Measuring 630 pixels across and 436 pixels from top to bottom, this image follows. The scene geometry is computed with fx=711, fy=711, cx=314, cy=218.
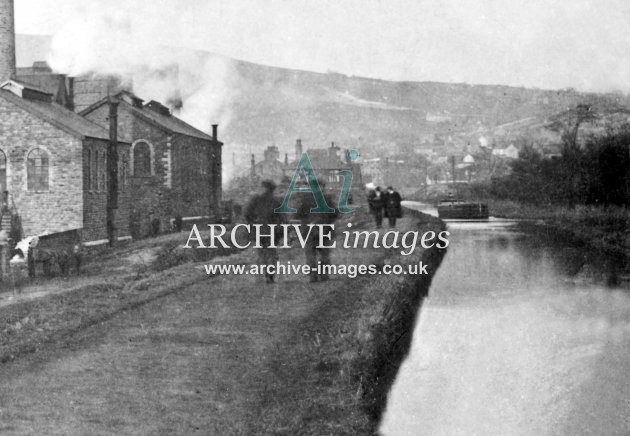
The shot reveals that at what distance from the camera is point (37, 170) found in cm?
2525

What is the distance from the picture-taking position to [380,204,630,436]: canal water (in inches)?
266

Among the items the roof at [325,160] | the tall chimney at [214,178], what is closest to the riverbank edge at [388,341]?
the tall chimney at [214,178]

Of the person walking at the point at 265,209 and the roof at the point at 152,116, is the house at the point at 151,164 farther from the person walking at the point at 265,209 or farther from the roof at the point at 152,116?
the person walking at the point at 265,209

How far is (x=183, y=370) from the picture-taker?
23.7ft

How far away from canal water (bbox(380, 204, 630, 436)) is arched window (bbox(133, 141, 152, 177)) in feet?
71.3

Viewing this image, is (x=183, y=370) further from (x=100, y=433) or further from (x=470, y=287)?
(x=470, y=287)

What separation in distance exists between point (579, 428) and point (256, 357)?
3357 mm

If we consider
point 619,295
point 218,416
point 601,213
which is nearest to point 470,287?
point 619,295

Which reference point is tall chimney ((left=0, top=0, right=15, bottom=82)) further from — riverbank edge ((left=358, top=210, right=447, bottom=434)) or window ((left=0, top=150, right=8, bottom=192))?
riverbank edge ((left=358, top=210, right=447, bottom=434))

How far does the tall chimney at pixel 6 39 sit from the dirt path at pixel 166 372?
29172mm

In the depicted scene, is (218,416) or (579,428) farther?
(579,428)

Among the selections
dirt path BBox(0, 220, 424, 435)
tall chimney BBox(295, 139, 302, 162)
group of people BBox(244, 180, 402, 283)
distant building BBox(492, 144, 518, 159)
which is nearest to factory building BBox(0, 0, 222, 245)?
group of people BBox(244, 180, 402, 283)

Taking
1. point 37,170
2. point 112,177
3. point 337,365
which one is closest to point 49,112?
point 37,170

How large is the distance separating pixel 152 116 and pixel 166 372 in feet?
102
